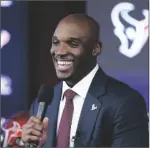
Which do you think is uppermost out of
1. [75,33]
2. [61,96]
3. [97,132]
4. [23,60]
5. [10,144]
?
[75,33]

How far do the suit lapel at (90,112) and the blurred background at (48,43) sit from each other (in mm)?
Answer: 207

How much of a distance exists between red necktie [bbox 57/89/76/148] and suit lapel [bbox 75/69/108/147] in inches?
2.0

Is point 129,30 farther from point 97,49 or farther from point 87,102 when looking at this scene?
point 87,102

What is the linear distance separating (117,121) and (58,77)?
1.14ft

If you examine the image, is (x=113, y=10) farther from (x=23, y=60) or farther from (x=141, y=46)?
(x=23, y=60)

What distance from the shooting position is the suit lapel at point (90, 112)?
5.46 ft

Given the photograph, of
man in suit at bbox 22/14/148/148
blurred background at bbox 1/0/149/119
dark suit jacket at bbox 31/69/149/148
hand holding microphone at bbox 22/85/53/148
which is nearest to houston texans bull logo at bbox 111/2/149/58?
blurred background at bbox 1/0/149/119

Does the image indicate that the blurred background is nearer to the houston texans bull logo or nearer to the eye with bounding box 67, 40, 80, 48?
the houston texans bull logo

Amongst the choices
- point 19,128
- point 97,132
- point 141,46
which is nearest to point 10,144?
point 19,128

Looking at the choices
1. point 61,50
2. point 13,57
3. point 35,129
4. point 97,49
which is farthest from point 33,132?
point 13,57

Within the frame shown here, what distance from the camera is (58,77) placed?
176 cm

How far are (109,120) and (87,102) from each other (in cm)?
13

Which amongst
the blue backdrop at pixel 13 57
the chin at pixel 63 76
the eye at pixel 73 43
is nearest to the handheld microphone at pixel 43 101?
the chin at pixel 63 76

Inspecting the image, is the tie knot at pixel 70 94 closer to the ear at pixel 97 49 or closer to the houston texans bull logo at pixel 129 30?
the ear at pixel 97 49
